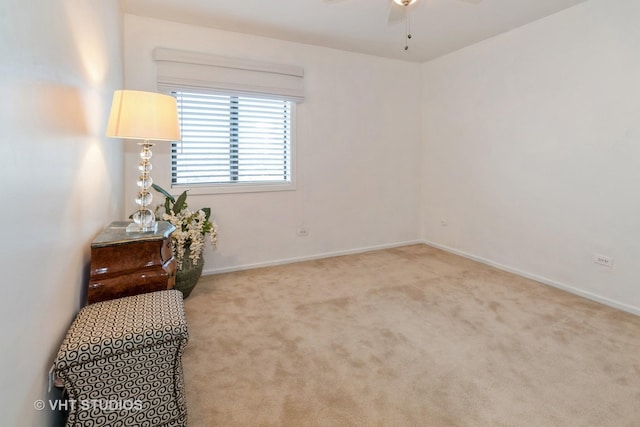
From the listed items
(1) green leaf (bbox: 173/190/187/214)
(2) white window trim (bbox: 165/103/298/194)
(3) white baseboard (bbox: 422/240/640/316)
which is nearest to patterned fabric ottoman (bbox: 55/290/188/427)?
(1) green leaf (bbox: 173/190/187/214)

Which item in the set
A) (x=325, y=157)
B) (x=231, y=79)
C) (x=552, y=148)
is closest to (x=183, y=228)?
(x=231, y=79)

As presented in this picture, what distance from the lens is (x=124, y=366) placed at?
1337 millimetres

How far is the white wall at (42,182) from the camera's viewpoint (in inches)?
39.0

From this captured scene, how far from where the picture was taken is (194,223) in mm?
2965

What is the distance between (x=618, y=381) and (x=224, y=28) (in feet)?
13.3

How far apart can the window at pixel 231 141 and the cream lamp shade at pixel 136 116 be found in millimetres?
1566

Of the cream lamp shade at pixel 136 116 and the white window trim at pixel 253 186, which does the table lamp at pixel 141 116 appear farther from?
the white window trim at pixel 253 186

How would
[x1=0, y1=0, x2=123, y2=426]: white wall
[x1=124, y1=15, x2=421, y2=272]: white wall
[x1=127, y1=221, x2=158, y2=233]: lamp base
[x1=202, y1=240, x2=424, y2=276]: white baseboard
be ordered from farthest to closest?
1. [x1=202, y1=240, x2=424, y2=276]: white baseboard
2. [x1=124, y1=15, x2=421, y2=272]: white wall
3. [x1=127, y1=221, x2=158, y2=233]: lamp base
4. [x1=0, y1=0, x2=123, y2=426]: white wall

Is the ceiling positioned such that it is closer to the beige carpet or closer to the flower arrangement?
the flower arrangement

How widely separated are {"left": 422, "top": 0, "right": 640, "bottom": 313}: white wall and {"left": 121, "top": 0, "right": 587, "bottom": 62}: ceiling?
33 cm

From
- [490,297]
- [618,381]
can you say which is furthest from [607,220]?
[618,381]

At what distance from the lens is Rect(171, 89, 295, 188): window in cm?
342

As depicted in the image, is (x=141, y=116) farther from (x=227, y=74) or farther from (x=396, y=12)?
(x=396, y=12)

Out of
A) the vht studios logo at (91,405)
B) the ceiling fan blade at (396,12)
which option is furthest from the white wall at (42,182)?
the ceiling fan blade at (396,12)
